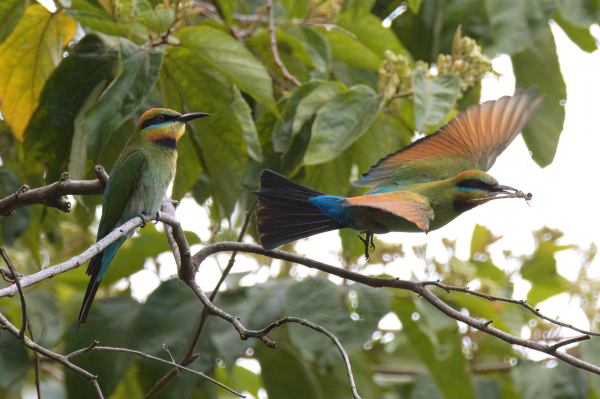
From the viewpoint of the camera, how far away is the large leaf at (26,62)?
237 cm

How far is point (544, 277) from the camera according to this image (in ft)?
10.7

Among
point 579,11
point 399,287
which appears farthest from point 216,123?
point 579,11

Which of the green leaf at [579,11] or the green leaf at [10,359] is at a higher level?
the green leaf at [579,11]

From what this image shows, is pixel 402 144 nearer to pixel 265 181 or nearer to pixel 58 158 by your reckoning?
pixel 265 181

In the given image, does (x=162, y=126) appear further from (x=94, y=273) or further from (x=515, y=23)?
(x=515, y=23)

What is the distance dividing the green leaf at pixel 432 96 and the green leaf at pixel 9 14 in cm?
165

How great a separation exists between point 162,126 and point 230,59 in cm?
57

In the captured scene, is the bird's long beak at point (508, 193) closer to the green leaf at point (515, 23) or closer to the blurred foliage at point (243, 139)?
the blurred foliage at point (243, 139)

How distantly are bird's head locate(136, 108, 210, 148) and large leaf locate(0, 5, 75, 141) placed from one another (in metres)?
0.48

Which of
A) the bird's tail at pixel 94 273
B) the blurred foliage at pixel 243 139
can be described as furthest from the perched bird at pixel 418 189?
the bird's tail at pixel 94 273

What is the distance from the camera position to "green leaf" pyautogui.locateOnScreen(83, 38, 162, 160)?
1970 mm

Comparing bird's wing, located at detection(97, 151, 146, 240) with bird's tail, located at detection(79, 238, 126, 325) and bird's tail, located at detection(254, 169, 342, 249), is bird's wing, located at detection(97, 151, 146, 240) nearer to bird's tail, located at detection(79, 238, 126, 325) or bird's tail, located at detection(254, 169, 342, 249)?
bird's tail, located at detection(79, 238, 126, 325)

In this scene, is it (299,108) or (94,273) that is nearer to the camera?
(94,273)

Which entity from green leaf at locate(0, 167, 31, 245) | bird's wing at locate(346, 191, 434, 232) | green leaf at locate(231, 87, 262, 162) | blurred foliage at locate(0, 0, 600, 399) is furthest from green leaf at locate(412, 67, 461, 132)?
green leaf at locate(0, 167, 31, 245)
